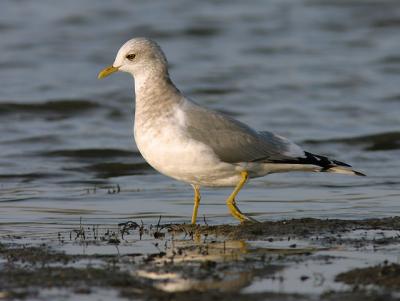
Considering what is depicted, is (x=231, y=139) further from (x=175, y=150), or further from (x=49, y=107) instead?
(x=49, y=107)

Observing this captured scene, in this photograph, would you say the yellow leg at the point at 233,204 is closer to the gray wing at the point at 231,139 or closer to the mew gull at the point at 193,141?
the mew gull at the point at 193,141

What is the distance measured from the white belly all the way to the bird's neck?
0.24 meters

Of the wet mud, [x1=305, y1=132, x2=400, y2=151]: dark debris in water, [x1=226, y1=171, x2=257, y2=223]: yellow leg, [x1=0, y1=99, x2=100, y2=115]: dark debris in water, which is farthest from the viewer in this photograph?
[x1=0, y1=99, x2=100, y2=115]: dark debris in water

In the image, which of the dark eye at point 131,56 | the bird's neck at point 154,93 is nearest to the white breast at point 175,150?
the bird's neck at point 154,93

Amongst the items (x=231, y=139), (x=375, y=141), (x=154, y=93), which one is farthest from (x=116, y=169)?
(x=231, y=139)

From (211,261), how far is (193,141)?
1840 mm

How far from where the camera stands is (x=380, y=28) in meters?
24.8

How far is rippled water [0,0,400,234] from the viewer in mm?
11078

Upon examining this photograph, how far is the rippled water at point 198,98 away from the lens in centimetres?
1108

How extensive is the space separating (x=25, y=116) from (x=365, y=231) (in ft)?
33.3

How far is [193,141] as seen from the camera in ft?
28.6

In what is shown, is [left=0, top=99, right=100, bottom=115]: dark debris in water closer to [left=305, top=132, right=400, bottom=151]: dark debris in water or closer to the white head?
[left=305, top=132, right=400, bottom=151]: dark debris in water

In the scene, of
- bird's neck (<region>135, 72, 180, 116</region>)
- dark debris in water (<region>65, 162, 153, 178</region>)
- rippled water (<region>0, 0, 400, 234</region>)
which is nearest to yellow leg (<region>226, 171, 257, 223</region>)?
rippled water (<region>0, 0, 400, 234</region>)

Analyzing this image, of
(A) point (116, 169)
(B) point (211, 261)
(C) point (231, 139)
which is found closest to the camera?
(B) point (211, 261)
